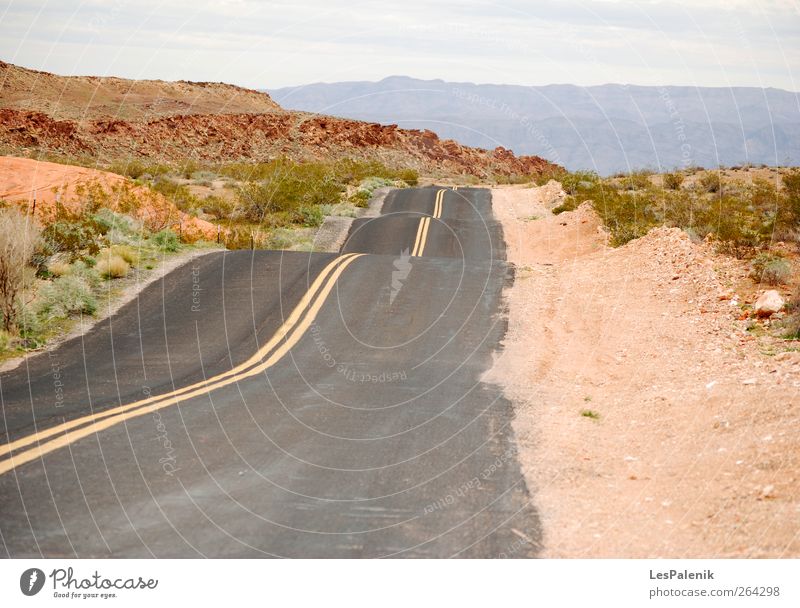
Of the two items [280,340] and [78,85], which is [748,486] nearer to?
[280,340]

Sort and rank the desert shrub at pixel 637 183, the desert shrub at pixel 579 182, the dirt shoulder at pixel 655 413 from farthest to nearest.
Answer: the desert shrub at pixel 637 183, the desert shrub at pixel 579 182, the dirt shoulder at pixel 655 413

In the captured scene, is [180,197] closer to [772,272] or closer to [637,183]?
[772,272]

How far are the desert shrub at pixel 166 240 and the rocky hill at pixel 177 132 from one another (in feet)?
155

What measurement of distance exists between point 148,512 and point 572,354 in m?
8.45

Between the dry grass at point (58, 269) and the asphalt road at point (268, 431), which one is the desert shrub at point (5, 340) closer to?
the asphalt road at point (268, 431)

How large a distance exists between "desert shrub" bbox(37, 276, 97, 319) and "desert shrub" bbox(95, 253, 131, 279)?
1798 millimetres

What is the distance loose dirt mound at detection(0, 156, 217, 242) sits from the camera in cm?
2075

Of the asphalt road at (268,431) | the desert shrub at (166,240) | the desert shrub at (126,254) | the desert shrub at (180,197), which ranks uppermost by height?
the desert shrub at (180,197)

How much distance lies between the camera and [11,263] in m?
12.9

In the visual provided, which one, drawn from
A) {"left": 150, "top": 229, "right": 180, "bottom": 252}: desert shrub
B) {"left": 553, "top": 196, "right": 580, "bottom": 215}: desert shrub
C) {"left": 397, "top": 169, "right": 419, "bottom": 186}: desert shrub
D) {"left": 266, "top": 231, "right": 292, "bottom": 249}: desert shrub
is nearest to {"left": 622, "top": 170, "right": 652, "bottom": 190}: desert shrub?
{"left": 553, "top": 196, "right": 580, "bottom": 215}: desert shrub

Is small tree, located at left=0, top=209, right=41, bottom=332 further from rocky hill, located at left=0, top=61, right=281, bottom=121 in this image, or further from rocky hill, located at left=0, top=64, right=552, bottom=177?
rocky hill, located at left=0, top=61, right=281, bottom=121

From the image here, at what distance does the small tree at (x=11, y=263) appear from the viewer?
12.5 m

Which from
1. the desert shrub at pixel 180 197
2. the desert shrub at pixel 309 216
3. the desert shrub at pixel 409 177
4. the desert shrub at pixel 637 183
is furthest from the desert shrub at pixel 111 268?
the desert shrub at pixel 409 177

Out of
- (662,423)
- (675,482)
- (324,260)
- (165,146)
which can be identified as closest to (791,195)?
(324,260)
